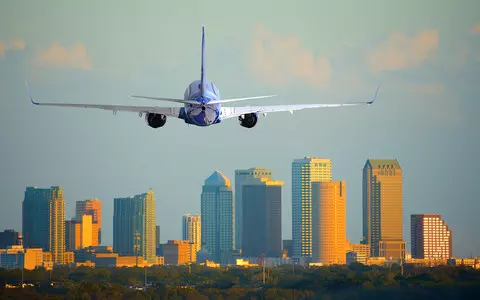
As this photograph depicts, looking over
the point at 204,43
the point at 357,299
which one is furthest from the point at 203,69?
the point at 357,299

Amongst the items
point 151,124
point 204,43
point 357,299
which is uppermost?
point 204,43

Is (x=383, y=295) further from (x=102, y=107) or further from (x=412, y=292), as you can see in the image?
(x=102, y=107)

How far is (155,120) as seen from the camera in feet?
451

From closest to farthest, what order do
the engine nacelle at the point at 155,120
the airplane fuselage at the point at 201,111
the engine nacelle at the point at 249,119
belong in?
the airplane fuselage at the point at 201,111, the engine nacelle at the point at 249,119, the engine nacelle at the point at 155,120

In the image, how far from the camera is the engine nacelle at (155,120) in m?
137

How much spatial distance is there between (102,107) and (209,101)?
1166cm

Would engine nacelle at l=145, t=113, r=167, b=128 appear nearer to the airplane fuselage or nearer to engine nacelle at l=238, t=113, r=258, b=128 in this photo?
the airplane fuselage

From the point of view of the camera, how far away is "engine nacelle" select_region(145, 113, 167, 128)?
137375 mm

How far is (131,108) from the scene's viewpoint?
5276 inches

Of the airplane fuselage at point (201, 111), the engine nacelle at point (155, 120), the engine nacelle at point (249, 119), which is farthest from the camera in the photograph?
the engine nacelle at point (155, 120)

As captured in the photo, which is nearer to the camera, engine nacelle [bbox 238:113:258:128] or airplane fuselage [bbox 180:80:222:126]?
airplane fuselage [bbox 180:80:222:126]

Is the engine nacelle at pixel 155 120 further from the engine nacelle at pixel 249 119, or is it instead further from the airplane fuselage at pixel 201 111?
the engine nacelle at pixel 249 119

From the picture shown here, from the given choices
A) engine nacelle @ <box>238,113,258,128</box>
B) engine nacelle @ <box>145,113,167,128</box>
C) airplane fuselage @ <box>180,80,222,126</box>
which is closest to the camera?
airplane fuselage @ <box>180,80,222,126</box>

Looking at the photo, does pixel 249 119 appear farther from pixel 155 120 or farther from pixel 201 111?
pixel 155 120
